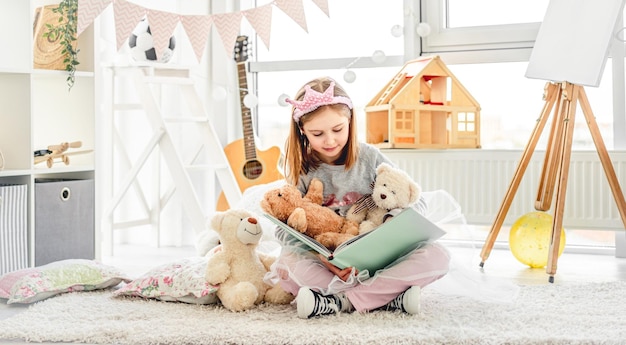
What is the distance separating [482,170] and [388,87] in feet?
1.65

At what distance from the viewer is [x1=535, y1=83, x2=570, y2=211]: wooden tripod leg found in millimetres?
2668

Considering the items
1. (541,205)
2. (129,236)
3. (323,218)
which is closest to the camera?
(323,218)

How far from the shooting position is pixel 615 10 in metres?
2.51

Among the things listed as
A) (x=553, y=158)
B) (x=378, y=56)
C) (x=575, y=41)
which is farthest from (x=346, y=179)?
(x=378, y=56)

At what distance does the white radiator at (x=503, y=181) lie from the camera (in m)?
3.03

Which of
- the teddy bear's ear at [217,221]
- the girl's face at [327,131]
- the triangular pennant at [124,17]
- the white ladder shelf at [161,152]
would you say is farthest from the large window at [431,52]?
the teddy bear's ear at [217,221]

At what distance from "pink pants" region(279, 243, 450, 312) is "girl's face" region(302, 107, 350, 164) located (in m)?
0.31

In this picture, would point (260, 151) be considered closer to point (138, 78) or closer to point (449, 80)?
point (138, 78)

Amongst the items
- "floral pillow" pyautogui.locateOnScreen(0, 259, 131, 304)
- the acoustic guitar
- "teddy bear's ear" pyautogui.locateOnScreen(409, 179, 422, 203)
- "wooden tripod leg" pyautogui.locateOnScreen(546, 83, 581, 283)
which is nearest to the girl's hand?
"teddy bear's ear" pyautogui.locateOnScreen(409, 179, 422, 203)

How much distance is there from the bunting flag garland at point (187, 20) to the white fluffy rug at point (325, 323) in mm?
911

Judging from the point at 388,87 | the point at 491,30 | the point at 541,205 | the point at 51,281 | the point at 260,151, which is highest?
the point at 491,30

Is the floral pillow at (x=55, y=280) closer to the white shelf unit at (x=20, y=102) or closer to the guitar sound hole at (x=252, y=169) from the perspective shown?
the white shelf unit at (x=20, y=102)

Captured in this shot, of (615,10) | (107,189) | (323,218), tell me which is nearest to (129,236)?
(107,189)

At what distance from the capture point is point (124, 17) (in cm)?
260
